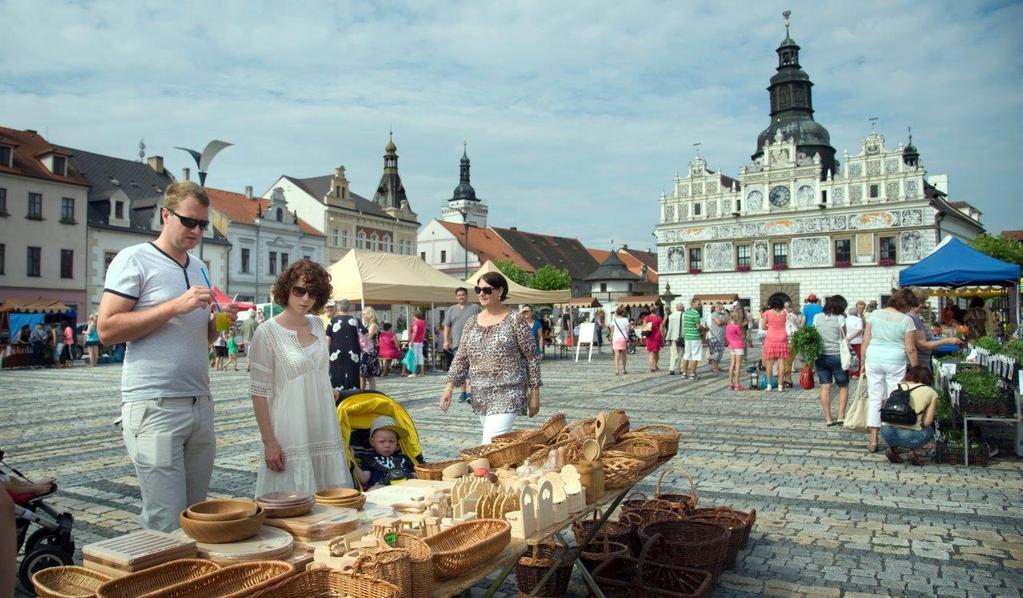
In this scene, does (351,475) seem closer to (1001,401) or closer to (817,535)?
(817,535)

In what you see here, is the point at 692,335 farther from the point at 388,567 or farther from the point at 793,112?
the point at 793,112

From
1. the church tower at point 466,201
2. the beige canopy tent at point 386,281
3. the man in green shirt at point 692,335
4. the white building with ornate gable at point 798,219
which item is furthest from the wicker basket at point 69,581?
the church tower at point 466,201

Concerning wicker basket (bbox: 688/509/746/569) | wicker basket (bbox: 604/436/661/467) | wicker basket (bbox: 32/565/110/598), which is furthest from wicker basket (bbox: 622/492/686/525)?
wicker basket (bbox: 32/565/110/598)

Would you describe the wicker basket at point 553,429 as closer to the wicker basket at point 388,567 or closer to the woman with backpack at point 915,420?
the wicker basket at point 388,567

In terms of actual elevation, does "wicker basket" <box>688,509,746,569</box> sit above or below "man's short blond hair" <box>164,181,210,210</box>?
below

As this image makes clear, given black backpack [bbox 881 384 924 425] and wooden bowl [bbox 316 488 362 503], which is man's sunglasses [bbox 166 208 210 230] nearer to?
wooden bowl [bbox 316 488 362 503]

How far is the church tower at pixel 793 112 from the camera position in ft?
198

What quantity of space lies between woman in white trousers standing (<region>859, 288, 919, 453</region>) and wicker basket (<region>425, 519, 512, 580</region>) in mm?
6718

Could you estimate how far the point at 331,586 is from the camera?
2.09 meters

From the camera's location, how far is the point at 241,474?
723cm

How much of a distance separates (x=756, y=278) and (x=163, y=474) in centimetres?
5787

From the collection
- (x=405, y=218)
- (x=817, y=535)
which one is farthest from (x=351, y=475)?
(x=405, y=218)

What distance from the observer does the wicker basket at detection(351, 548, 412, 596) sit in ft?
6.84

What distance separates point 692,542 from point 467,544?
86.4 inches
